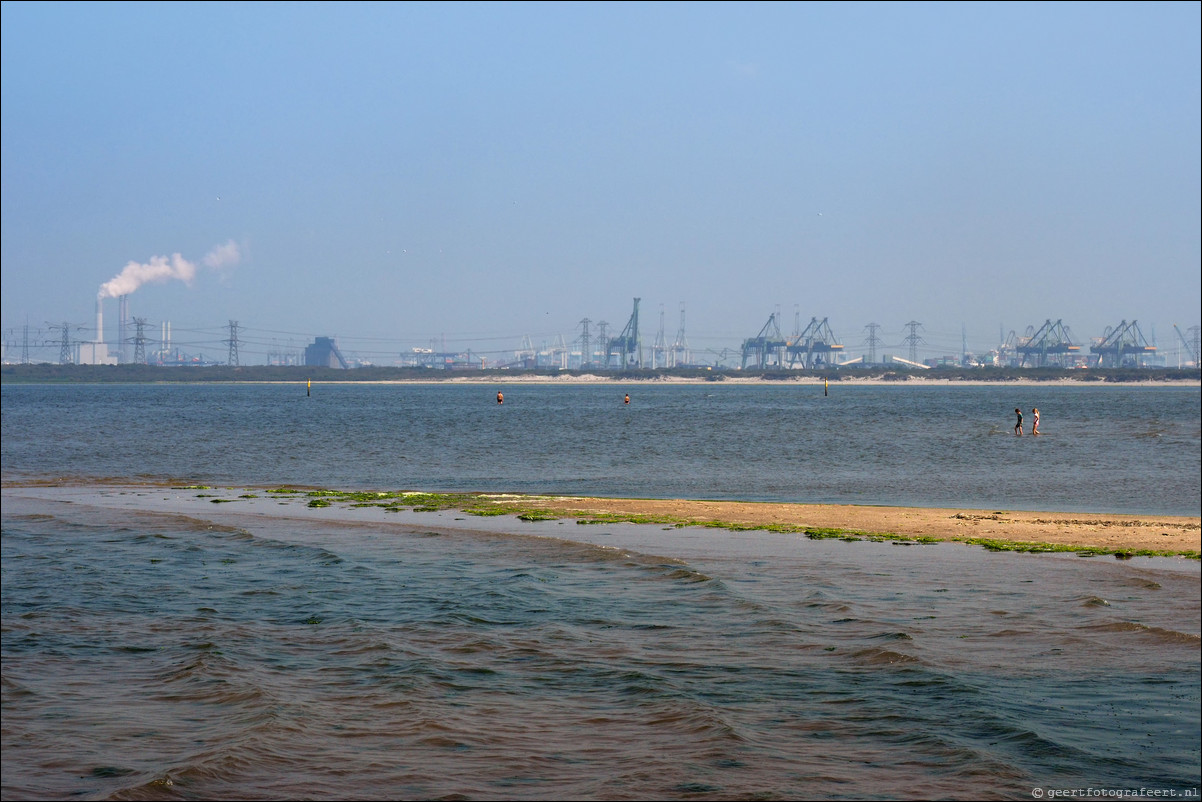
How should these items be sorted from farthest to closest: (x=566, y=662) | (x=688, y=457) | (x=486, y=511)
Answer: (x=688, y=457)
(x=486, y=511)
(x=566, y=662)

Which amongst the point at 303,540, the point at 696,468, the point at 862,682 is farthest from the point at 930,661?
the point at 696,468

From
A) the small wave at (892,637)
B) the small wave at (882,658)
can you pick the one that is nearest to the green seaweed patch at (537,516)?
the small wave at (892,637)

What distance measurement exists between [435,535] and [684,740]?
14011mm

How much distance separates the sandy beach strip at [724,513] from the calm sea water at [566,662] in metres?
1.17

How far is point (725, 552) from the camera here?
2069 centimetres

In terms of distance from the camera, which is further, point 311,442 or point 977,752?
point 311,442

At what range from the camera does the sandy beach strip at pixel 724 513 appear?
2167 cm

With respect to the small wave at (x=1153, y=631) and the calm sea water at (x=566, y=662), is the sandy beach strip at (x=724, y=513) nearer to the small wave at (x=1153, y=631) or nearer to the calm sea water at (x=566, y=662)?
the calm sea water at (x=566, y=662)

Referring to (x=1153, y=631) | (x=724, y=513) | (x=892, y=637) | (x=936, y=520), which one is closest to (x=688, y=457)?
(x=724, y=513)

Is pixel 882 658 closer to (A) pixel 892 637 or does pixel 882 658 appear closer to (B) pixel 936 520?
(A) pixel 892 637

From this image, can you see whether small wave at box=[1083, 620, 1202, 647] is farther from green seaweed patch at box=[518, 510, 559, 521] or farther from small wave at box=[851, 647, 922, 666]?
green seaweed patch at box=[518, 510, 559, 521]

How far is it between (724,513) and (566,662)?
1427cm

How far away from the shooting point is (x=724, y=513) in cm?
2664

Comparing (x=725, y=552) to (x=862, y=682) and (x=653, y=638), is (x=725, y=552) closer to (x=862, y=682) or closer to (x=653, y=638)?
(x=653, y=638)
